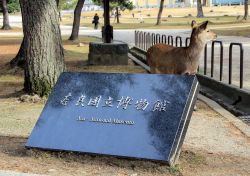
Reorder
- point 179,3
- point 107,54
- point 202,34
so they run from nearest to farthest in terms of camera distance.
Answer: point 202,34
point 107,54
point 179,3

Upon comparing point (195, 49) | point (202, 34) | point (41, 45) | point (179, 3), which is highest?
point (202, 34)

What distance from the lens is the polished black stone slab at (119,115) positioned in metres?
6.43

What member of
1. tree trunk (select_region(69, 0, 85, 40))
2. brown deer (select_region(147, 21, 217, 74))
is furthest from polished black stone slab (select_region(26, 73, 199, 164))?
tree trunk (select_region(69, 0, 85, 40))

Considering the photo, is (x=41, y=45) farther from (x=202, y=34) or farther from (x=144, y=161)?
(x=144, y=161)

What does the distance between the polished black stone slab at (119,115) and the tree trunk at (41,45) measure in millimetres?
4282

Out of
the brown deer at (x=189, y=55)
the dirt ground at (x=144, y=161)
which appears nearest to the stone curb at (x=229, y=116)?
the dirt ground at (x=144, y=161)

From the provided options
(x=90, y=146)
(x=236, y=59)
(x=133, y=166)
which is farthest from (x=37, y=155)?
(x=236, y=59)

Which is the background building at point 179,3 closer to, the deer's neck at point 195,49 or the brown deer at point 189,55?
the brown deer at point 189,55

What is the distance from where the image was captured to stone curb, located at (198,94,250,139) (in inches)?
356

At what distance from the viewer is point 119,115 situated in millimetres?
6770

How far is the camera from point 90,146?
262 inches

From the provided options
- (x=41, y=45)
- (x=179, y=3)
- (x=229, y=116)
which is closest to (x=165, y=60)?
(x=229, y=116)

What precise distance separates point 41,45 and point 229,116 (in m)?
3.92

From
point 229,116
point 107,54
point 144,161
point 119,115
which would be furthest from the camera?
point 107,54
